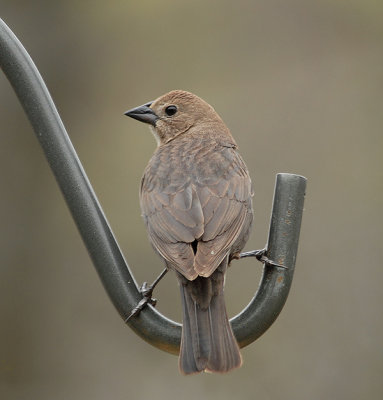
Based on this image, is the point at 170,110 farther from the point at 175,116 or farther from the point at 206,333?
the point at 206,333

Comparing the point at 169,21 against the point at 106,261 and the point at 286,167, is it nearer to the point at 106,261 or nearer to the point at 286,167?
the point at 286,167

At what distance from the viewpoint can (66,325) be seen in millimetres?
7570

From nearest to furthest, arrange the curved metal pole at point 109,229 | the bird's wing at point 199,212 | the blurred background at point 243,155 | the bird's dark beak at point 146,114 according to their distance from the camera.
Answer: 1. the curved metal pole at point 109,229
2. the bird's wing at point 199,212
3. the bird's dark beak at point 146,114
4. the blurred background at point 243,155

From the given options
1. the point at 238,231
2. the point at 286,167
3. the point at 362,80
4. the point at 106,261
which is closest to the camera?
the point at 106,261

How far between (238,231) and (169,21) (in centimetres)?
427

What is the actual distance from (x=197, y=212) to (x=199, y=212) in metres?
0.01

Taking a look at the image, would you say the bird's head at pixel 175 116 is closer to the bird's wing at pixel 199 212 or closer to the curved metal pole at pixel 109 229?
the bird's wing at pixel 199 212

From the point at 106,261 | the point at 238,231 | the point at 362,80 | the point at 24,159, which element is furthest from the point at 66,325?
the point at 106,261

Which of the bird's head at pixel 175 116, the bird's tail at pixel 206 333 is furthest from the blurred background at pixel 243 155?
the bird's tail at pixel 206 333

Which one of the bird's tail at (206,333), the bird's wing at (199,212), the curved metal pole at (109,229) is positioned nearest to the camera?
the curved metal pole at (109,229)

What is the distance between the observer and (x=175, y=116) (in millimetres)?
5410

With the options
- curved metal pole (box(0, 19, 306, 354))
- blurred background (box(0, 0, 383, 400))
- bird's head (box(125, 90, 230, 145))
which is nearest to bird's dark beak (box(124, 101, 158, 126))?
bird's head (box(125, 90, 230, 145))

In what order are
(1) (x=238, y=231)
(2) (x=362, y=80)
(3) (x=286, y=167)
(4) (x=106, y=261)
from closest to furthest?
1. (4) (x=106, y=261)
2. (1) (x=238, y=231)
3. (3) (x=286, y=167)
4. (2) (x=362, y=80)

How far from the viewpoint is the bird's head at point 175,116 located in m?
5.37
